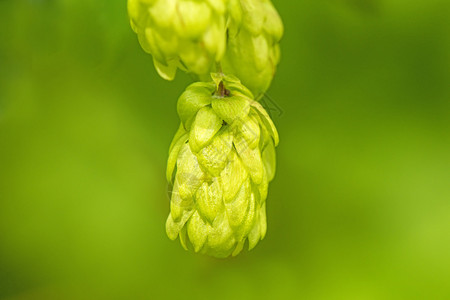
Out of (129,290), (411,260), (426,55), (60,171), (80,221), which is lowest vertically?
(129,290)

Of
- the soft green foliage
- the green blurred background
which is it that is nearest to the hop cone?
the soft green foliage

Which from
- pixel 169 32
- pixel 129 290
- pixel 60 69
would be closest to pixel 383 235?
pixel 129 290

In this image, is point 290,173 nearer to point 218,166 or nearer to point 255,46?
point 255,46

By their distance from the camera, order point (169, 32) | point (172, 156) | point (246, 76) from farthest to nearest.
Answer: point (246, 76)
point (172, 156)
point (169, 32)

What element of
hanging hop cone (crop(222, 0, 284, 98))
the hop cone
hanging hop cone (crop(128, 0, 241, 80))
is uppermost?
hanging hop cone (crop(222, 0, 284, 98))

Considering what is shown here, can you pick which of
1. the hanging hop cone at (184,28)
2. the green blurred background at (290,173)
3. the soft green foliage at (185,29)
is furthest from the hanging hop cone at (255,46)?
the green blurred background at (290,173)

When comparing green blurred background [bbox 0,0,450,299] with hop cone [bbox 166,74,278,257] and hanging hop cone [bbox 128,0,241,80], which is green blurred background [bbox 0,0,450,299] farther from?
hanging hop cone [bbox 128,0,241,80]

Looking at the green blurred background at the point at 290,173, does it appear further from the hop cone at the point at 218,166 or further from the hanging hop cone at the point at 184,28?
the hanging hop cone at the point at 184,28

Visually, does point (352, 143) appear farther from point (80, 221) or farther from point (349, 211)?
point (80, 221)
